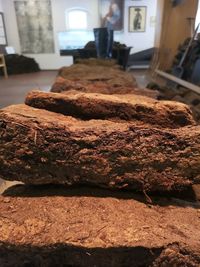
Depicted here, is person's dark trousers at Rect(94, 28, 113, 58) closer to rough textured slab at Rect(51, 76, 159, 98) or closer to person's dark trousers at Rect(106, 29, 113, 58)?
person's dark trousers at Rect(106, 29, 113, 58)

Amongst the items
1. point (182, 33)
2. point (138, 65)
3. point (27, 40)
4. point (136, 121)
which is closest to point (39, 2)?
point (27, 40)

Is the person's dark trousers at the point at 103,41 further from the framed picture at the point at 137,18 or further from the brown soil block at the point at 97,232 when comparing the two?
the framed picture at the point at 137,18

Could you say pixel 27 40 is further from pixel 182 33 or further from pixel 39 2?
pixel 182 33

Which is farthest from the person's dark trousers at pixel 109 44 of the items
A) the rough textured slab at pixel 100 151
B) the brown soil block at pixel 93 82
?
the rough textured slab at pixel 100 151

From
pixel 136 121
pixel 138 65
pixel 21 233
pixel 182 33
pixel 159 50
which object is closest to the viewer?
pixel 21 233

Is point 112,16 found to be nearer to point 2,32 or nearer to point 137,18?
point 137,18

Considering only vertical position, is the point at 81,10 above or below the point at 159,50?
above
